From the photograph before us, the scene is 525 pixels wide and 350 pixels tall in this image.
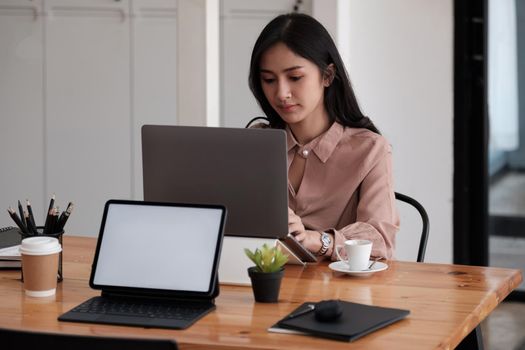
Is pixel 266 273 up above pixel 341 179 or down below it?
below

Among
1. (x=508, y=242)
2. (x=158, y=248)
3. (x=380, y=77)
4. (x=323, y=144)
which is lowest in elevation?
(x=508, y=242)

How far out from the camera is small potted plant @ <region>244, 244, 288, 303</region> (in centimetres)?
220

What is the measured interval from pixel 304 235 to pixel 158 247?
0.46 m

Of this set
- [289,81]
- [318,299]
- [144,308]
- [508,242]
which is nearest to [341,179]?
[289,81]

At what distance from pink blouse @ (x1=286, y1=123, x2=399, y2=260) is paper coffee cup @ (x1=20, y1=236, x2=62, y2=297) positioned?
0.87m

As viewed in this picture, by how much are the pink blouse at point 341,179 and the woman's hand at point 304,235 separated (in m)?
Answer: 0.27

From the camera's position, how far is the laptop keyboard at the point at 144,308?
2.11m

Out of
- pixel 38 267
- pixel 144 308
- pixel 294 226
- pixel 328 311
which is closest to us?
pixel 328 311

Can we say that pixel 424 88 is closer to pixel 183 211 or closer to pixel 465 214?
pixel 465 214

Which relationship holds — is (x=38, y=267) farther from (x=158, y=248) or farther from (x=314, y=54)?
(x=314, y=54)

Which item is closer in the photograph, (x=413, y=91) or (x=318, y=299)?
(x=318, y=299)

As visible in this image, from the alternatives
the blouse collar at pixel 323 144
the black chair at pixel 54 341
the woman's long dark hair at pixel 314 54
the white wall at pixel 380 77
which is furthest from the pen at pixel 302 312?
the white wall at pixel 380 77

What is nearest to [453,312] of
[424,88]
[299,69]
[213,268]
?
[213,268]

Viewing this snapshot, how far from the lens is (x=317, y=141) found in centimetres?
296
